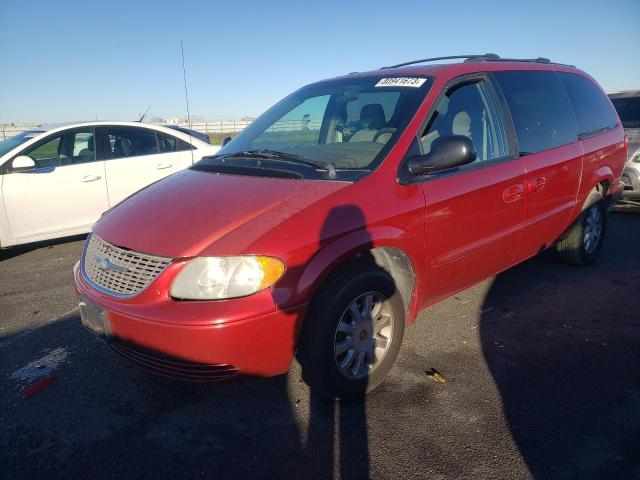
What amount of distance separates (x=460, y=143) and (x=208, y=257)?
1518 mm

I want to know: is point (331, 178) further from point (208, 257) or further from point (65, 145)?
point (65, 145)

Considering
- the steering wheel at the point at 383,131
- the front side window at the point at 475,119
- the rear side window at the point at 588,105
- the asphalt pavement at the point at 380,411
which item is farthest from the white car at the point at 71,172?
the rear side window at the point at 588,105

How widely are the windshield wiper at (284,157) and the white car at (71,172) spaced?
119 inches

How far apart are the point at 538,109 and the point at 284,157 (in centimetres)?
213

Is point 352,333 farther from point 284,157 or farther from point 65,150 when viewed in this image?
point 65,150

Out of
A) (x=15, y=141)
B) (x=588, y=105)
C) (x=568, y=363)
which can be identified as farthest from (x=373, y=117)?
(x=15, y=141)

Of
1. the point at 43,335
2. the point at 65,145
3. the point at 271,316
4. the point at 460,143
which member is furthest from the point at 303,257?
the point at 65,145

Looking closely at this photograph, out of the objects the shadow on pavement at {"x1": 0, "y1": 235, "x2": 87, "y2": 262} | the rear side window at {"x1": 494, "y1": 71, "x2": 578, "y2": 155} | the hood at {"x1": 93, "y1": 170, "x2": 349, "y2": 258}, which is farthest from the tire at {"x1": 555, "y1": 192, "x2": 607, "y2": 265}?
the shadow on pavement at {"x1": 0, "y1": 235, "x2": 87, "y2": 262}

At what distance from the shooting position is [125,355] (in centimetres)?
235

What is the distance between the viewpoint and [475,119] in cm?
324

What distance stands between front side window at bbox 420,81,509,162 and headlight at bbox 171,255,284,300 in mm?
1472

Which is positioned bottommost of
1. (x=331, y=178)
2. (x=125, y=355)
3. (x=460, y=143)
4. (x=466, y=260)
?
(x=125, y=355)

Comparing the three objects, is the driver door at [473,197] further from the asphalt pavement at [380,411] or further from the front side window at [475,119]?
the asphalt pavement at [380,411]

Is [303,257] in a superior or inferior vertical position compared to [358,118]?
inferior
